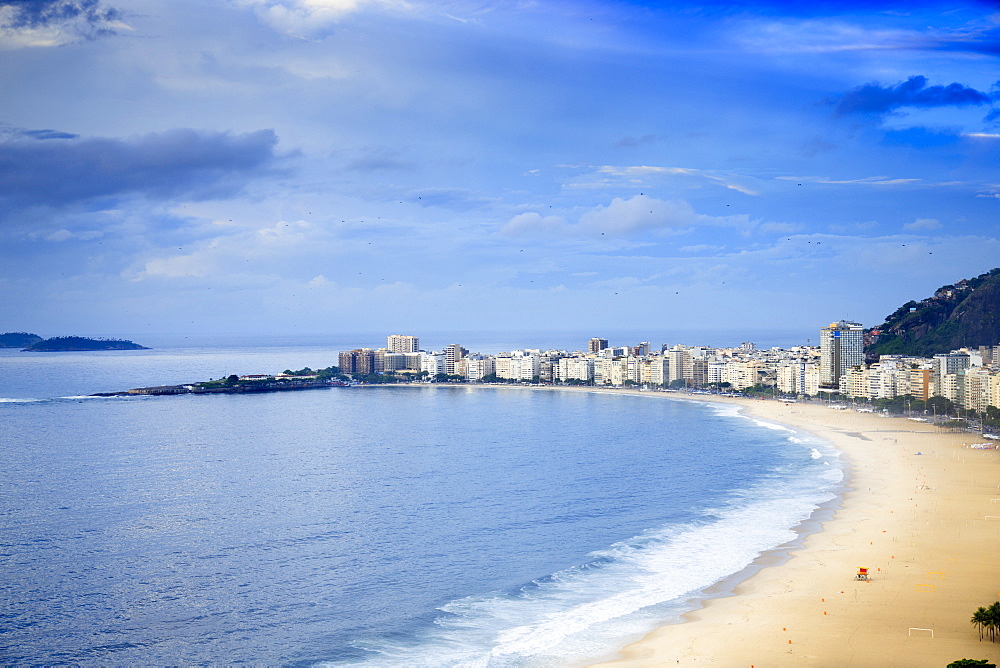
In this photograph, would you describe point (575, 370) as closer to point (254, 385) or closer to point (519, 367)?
point (519, 367)

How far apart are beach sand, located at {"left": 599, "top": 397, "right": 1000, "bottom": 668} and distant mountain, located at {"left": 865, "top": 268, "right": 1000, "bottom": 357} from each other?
51882 mm

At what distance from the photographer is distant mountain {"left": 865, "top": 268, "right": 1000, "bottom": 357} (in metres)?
76.4

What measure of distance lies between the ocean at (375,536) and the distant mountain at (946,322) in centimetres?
3812

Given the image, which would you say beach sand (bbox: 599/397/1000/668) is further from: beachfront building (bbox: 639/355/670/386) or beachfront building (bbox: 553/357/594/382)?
beachfront building (bbox: 553/357/594/382)

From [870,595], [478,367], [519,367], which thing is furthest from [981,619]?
[478,367]

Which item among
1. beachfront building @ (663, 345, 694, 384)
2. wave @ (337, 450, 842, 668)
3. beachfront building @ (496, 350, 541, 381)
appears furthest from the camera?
beachfront building @ (496, 350, 541, 381)

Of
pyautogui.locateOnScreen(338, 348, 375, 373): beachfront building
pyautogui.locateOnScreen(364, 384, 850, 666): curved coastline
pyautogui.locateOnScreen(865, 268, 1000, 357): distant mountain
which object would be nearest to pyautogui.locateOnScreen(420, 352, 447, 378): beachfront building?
pyautogui.locateOnScreen(338, 348, 375, 373): beachfront building

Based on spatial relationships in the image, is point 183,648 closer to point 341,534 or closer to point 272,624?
point 272,624

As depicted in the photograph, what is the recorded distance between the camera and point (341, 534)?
24453mm

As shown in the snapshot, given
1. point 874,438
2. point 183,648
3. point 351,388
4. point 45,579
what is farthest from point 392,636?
point 351,388

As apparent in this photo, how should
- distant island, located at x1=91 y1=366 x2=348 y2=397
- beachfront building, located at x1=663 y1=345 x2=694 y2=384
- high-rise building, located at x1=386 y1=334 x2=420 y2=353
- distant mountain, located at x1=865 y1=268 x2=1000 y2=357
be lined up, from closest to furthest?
distant mountain, located at x1=865 y1=268 x2=1000 y2=357
distant island, located at x1=91 y1=366 x2=348 y2=397
beachfront building, located at x1=663 y1=345 x2=694 y2=384
high-rise building, located at x1=386 y1=334 x2=420 y2=353

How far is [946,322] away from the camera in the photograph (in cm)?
8138

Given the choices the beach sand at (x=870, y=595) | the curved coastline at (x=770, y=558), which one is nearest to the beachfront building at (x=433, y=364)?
the curved coastline at (x=770, y=558)

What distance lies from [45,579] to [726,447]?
33559 millimetres
